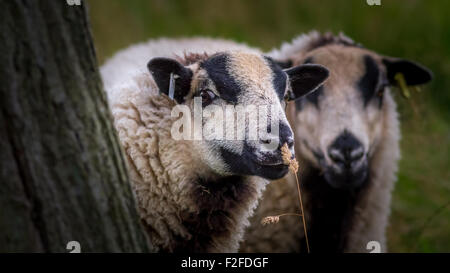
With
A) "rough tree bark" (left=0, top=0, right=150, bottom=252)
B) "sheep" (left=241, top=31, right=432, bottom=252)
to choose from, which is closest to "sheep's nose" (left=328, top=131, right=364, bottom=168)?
"sheep" (left=241, top=31, right=432, bottom=252)

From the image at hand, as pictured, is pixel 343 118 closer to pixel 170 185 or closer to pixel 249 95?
pixel 249 95

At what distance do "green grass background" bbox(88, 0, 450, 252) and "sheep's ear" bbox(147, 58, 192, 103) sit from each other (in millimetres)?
2626

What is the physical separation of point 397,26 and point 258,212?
3.66 meters

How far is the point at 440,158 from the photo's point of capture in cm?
530

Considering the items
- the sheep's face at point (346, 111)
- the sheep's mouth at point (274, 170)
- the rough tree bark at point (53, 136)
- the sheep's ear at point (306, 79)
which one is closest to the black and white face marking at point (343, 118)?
the sheep's face at point (346, 111)

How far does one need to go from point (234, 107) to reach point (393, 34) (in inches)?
169

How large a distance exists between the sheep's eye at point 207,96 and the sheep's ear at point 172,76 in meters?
0.13

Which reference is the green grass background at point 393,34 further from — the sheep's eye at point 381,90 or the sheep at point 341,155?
the sheep's eye at point 381,90

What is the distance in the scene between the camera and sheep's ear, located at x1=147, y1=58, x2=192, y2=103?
2.74 m

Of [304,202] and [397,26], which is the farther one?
[397,26]

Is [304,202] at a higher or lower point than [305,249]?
higher

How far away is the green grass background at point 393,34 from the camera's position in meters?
4.98
